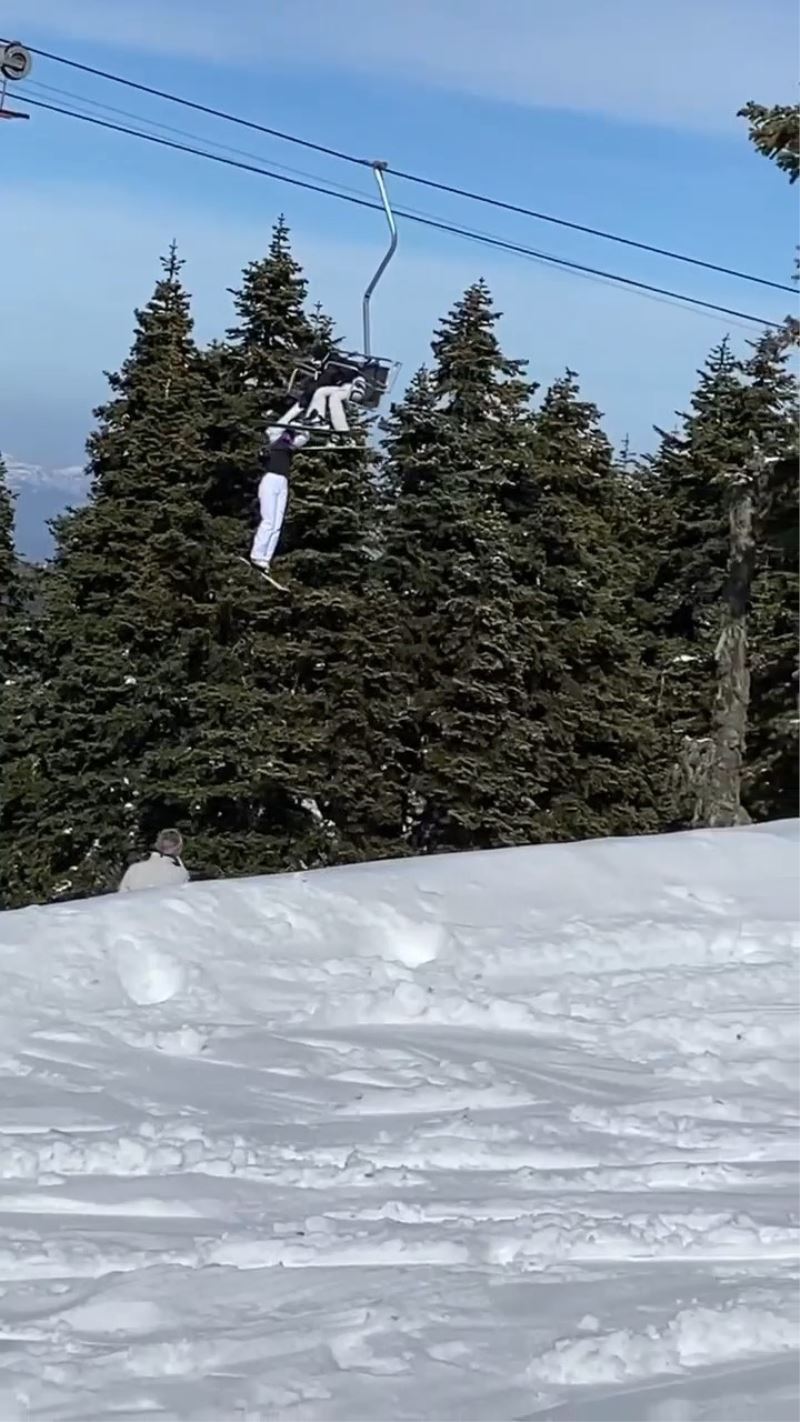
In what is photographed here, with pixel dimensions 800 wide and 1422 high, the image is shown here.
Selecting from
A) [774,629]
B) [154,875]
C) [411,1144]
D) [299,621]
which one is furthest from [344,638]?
[411,1144]

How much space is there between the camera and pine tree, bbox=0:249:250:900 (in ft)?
94.1

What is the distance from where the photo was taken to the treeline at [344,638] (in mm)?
27797

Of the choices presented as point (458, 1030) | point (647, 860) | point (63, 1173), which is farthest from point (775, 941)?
point (63, 1173)

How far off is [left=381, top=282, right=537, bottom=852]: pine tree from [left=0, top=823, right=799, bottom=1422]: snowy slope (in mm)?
16209

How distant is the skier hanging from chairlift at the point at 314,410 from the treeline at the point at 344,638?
13.2m

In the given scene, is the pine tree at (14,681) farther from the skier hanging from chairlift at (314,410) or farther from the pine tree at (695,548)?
the skier hanging from chairlift at (314,410)

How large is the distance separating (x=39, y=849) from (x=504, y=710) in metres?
8.55

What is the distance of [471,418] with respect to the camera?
30094 mm

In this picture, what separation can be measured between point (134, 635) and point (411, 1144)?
76.2 ft

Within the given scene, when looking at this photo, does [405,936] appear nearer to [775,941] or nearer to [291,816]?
[775,941]

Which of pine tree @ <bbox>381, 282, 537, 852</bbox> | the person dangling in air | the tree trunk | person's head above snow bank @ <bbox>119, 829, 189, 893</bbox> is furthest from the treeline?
person's head above snow bank @ <bbox>119, 829, 189, 893</bbox>

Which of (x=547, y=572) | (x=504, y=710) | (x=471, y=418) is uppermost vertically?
(x=471, y=418)

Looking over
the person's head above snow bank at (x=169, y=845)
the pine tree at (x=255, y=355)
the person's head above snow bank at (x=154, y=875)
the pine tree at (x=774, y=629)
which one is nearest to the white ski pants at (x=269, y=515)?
the person's head above snow bank at (x=169, y=845)

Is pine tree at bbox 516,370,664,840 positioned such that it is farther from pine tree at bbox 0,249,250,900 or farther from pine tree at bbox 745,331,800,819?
pine tree at bbox 0,249,250,900
